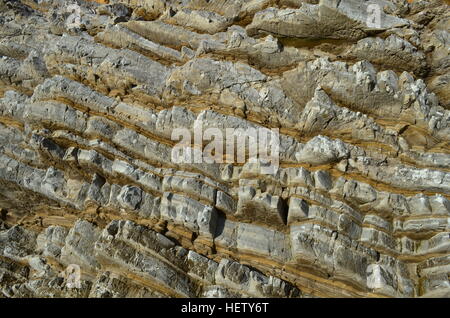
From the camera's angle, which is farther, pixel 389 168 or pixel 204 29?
pixel 204 29

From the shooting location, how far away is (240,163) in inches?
493

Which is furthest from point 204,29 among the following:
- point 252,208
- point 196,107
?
point 252,208

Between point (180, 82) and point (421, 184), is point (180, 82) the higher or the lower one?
the higher one

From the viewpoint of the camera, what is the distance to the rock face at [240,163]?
10.7 metres

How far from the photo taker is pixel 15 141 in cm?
1409

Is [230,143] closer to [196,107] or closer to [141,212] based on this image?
[196,107]

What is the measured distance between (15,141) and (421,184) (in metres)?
16.2

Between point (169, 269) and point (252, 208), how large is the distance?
11.3ft

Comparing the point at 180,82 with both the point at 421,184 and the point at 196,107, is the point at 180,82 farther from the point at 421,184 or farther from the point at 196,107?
the point at 421,184

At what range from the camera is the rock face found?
10703mm

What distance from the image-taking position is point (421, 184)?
1142 centimetres
